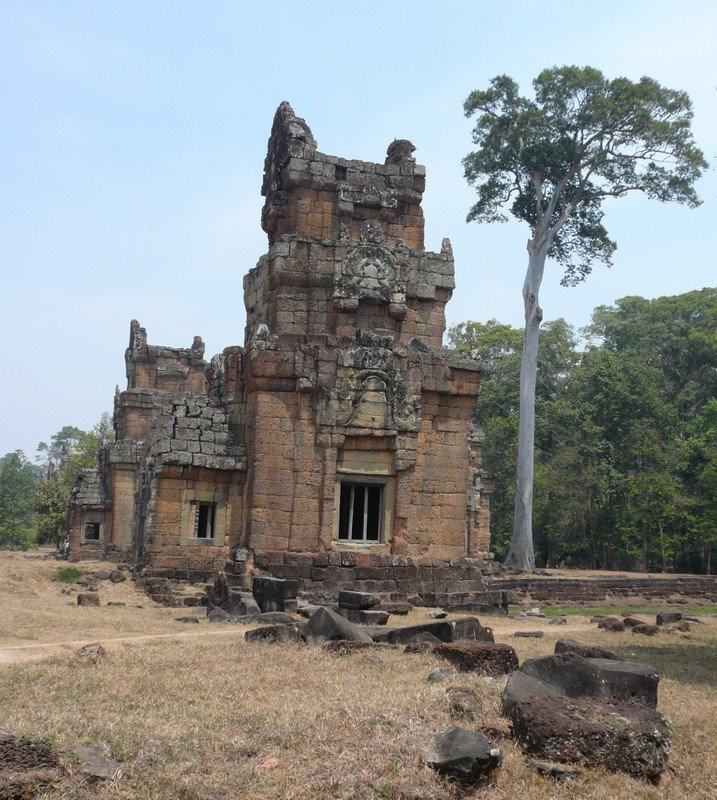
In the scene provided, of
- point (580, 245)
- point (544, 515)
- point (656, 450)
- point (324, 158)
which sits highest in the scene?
point (580, 245)

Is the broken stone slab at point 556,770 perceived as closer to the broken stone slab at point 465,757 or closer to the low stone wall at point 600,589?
the broken stone slab at point 465,757

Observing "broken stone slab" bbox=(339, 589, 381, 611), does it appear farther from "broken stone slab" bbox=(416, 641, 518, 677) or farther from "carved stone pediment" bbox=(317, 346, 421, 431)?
"broken stone slab" bbox=(416, 641, 518, 677)

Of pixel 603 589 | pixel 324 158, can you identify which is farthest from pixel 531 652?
pixel 603 589

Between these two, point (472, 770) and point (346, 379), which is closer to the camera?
point (472, 770)

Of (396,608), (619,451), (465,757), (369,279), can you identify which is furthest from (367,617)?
(619,451)

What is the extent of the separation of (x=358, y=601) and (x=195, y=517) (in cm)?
483

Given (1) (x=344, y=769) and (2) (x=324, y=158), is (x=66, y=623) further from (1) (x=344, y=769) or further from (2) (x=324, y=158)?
(2) (x=324, y=158)

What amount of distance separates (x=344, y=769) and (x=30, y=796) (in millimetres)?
1897

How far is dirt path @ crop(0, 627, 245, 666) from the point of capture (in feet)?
32.3

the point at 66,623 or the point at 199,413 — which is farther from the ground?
the point at 199,413

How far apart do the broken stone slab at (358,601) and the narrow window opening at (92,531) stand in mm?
20963

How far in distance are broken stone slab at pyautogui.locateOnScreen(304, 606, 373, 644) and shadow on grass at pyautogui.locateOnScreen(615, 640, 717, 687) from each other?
3.30 meters

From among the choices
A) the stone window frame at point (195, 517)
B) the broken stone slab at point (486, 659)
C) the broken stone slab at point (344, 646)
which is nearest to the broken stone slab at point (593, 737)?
the broken stone slab at point (486, 659)

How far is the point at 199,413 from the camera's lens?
711 inches
